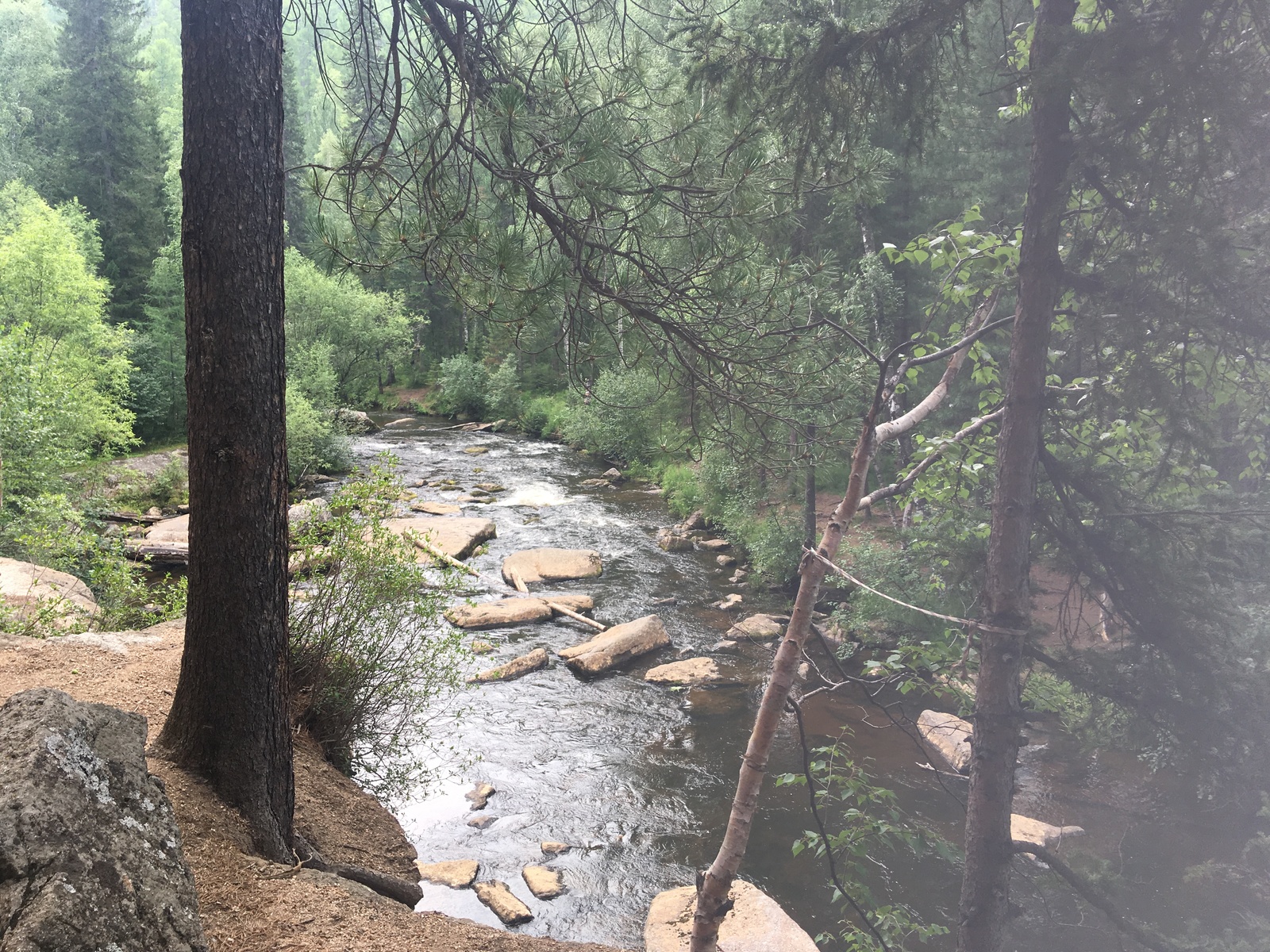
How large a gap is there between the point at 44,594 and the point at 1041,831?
9.51 meters

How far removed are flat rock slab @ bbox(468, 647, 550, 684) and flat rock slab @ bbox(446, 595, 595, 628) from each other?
1071 mm

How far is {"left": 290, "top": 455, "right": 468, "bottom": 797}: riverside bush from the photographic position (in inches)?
212

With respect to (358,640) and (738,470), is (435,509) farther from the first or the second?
(738,470)

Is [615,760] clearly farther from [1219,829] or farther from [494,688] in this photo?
[1219,829]

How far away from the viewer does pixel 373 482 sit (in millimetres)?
5777

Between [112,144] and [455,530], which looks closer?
[455,530]

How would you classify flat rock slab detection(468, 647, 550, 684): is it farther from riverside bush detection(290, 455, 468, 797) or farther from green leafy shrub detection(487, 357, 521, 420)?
green leafy shrub detection(487, 357, 521, 420)

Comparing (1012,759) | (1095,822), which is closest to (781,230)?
(1012,759)

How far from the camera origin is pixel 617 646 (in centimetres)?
1003

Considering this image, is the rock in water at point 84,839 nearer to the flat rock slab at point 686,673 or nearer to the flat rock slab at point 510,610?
the flat rock slab at point 686,673

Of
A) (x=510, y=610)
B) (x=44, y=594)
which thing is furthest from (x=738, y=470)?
(x=44, y=594)

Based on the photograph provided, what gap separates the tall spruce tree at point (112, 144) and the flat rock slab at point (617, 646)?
833 inches

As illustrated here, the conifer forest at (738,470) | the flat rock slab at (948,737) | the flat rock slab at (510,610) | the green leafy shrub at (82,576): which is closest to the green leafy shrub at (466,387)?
the flat rock slab at (510,610)

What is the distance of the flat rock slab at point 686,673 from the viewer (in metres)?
9.60
